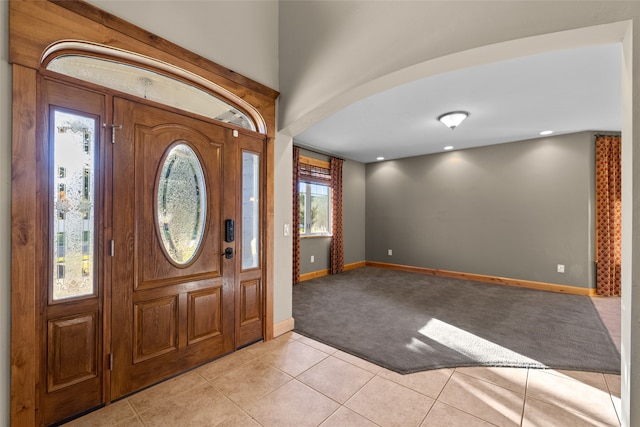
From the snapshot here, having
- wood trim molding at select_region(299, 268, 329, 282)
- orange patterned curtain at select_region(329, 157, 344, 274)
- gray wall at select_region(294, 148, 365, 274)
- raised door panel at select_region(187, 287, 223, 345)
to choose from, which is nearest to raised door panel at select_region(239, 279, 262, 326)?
raised door panel at select_region(187, 287, 223, 345)

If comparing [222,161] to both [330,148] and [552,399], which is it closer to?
[552,399]

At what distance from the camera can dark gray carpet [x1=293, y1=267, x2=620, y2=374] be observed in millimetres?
2518

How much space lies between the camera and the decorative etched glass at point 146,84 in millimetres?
1817

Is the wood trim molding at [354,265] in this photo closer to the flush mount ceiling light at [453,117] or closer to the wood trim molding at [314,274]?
the wood trim molding at [314,274]

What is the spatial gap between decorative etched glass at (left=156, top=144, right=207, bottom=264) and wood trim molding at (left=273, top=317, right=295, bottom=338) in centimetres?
122

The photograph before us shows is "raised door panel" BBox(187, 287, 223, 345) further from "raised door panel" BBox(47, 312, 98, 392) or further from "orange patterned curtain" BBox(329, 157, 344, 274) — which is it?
"orange patterned curtain" BBox(329, 157, 344, 274)

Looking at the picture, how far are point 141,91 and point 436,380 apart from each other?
125 inches

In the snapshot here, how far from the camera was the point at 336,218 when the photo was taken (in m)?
6.21

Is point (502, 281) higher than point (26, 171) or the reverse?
the reverse

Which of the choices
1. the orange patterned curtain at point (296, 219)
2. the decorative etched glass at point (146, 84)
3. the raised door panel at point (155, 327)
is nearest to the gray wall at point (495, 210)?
the orange patterned curtain at point (296, 219)

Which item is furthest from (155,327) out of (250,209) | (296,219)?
Result: (296,219)

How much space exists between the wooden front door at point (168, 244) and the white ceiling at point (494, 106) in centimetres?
211

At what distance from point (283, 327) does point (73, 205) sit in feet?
7.04

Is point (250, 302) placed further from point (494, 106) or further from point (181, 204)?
point (494, 106)
